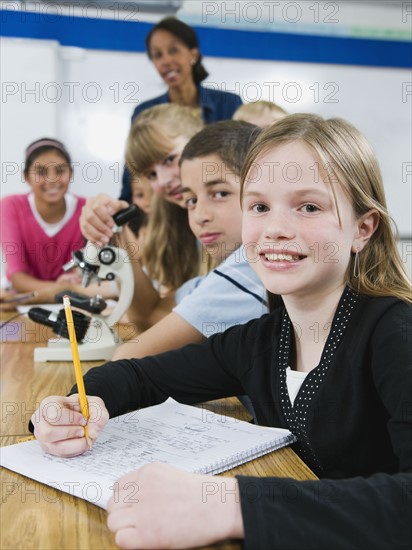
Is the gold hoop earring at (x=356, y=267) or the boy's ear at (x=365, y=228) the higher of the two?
the boy's ear at (x=365, y=228)

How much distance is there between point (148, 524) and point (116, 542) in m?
0.03

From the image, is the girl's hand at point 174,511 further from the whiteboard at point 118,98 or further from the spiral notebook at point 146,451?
the whiteboard at point 118,98

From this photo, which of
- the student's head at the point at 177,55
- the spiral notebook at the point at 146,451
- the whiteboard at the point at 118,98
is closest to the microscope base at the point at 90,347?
the spiral notebook at the point at 146,451

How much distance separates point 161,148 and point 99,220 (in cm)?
64

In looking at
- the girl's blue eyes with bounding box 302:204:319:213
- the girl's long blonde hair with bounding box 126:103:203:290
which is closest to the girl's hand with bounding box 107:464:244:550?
the girl's blue eyes with bounding box 302:204:319:213

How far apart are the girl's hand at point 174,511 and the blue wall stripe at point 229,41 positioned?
3460 mm

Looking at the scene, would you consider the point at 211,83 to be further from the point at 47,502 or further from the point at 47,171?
the point at 47,502

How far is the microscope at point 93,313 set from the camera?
1.35m

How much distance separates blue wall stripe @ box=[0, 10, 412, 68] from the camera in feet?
11.9

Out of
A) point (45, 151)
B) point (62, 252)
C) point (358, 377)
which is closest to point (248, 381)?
point (358, 377)

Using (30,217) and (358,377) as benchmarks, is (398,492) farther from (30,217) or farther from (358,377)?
(30,217)

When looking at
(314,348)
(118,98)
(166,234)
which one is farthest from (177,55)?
(314,348)

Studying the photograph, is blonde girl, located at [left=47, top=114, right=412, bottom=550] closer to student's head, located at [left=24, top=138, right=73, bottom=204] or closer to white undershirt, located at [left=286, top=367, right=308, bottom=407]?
white undershirt, located at [left=286, top=367, right=308, bottom=407]

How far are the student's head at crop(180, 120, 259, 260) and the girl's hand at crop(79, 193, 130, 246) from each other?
0.68 feet
